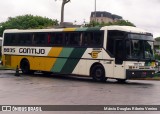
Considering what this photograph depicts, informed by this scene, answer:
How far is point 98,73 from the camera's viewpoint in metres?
23.2

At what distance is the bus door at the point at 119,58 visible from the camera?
22.0m

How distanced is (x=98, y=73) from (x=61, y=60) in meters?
3.21

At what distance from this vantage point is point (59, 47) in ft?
83.7

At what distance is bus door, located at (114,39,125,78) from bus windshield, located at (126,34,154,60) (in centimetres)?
33

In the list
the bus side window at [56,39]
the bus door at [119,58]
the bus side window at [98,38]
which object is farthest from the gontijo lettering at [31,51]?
the bus door at [119,58]

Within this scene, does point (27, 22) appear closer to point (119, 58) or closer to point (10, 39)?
point (10, 39)

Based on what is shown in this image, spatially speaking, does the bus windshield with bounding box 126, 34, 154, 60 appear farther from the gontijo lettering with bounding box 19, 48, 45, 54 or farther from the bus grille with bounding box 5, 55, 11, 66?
the bus grille with bounding box 5, 55, 11, 66

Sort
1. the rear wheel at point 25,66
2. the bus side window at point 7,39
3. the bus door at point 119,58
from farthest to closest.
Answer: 1. the bus side window at point 7,39
2. the rear wheel at point 25,66
3. the bus door at point 119,58

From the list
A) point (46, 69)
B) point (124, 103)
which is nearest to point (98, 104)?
point (124, 103)

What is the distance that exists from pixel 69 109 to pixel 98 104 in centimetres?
137

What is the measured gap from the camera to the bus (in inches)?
869

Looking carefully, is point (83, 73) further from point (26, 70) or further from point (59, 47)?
point (26, 70)

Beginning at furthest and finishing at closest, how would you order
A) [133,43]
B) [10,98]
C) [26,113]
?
[133,43], [10,98], [26,113]

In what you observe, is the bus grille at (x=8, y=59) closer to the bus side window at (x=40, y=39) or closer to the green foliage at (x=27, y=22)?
the bus side window at (x=40, y=39)
